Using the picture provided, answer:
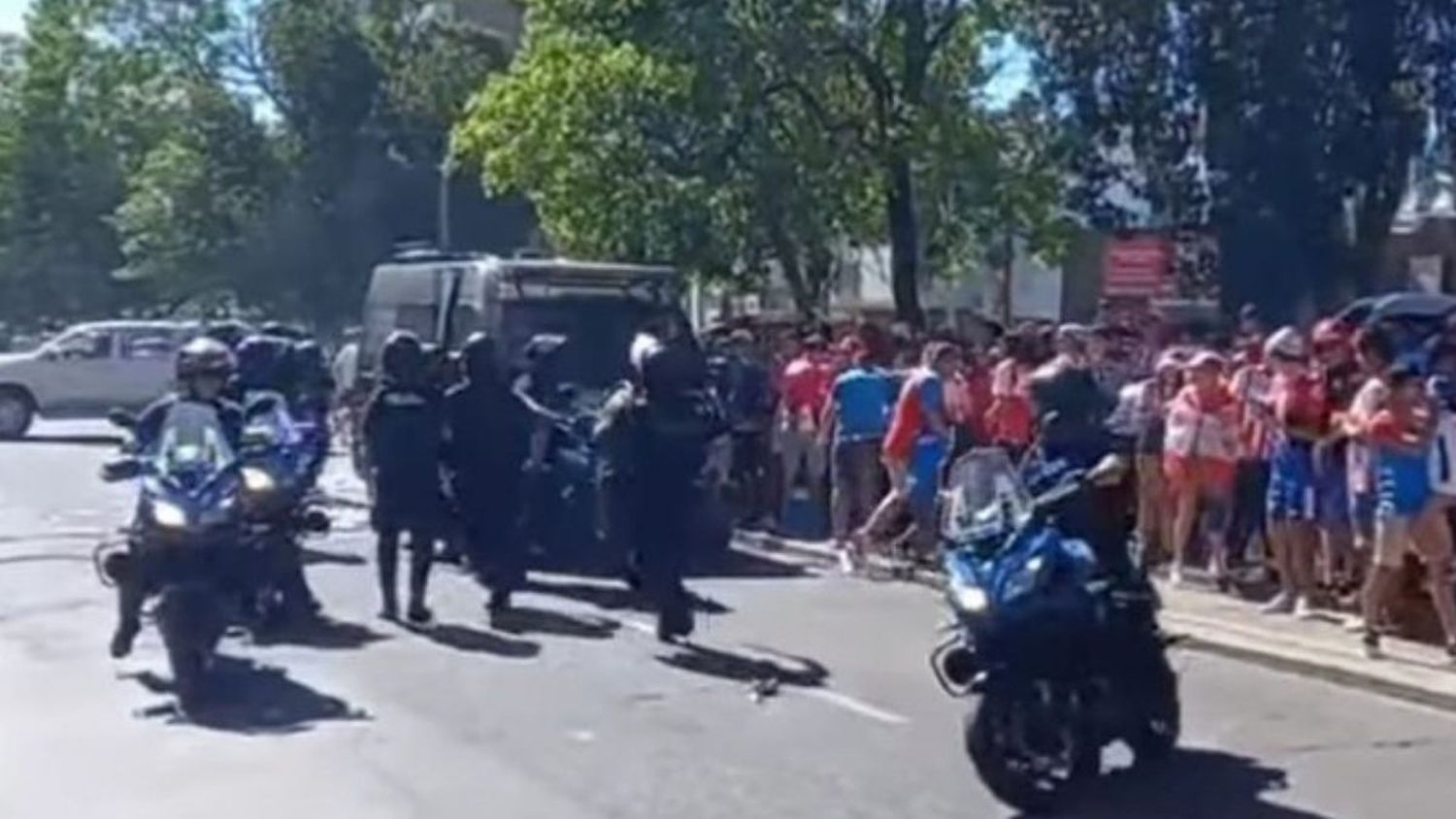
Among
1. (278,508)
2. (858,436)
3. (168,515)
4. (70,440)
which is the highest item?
(168,515)

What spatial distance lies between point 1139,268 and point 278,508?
908 inches

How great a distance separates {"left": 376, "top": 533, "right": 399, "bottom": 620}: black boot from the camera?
53.6 feet

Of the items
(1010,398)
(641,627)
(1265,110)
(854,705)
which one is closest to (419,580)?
(641,627)

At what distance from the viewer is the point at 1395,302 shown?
1628cm

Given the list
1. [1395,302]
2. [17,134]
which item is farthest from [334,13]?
[1395,302]

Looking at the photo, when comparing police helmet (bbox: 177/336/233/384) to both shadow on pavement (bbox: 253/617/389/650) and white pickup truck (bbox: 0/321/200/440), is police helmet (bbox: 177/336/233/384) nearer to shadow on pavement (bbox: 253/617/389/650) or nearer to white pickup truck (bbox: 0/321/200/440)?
shadow on pavement (bbox: 253/617/389/650)

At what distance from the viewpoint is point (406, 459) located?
16.0 meters

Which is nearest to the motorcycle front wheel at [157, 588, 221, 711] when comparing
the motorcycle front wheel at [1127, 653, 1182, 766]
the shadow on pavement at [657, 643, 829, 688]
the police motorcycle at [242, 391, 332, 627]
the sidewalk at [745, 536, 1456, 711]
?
the police motorcycle at [242, 391, 332, 627]

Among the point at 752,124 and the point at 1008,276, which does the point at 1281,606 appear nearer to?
the point at 752,124

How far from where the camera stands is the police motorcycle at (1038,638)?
408 inches

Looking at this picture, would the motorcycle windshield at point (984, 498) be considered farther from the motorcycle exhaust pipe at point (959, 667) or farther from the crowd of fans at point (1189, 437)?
the motorcycle exhaust pipe at point (959, 667)

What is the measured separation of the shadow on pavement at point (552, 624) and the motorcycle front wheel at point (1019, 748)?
5495 mm

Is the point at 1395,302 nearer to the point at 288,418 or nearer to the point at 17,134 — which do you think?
the point at 288,418

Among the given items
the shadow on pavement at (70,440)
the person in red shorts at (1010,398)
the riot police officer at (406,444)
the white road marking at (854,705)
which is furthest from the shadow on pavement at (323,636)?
the shadow on pavement at (70,440)
